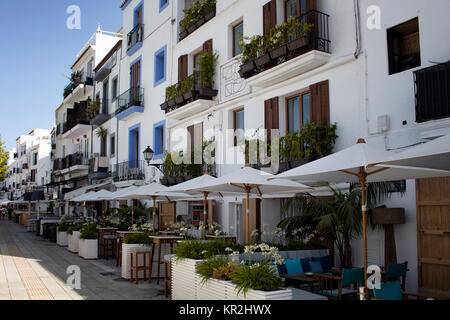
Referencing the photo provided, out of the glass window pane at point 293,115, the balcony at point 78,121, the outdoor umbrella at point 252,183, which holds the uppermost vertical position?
the balcony at point 78,121

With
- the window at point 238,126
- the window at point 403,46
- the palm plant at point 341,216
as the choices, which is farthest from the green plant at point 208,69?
the window at point 403,46

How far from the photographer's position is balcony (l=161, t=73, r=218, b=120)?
16.0 meters

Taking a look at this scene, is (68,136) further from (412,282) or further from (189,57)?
(412,282)

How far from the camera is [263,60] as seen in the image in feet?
40.7

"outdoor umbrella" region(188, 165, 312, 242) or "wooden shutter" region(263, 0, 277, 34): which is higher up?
"wooden shutter" region(263, 0, 277, 34)

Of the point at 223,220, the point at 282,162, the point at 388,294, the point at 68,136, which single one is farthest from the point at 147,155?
the point at 68,136

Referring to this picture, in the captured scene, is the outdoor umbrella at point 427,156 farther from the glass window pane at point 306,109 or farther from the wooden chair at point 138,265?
the wooden chair at point 138,265

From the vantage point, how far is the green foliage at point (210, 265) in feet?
23.3

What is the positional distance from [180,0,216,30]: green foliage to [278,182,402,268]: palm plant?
960 cm

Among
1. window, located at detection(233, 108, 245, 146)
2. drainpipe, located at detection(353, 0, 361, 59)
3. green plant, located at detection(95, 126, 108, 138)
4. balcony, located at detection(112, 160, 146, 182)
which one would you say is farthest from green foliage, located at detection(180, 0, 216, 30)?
green plant, located at detection(95, 126, 108, 138)

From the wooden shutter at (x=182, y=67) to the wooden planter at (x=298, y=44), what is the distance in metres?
7.24

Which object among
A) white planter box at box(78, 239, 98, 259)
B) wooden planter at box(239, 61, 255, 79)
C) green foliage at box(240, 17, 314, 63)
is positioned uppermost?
green foliage at box(240, 17, 314, 63)

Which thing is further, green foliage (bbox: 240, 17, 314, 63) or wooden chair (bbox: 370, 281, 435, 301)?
green foliage (bbox: 240, 17, 314, 63)

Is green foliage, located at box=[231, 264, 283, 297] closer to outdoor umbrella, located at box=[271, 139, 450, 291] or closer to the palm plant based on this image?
outdoor umbrella, located at box=[271, 139, 450, 291]
